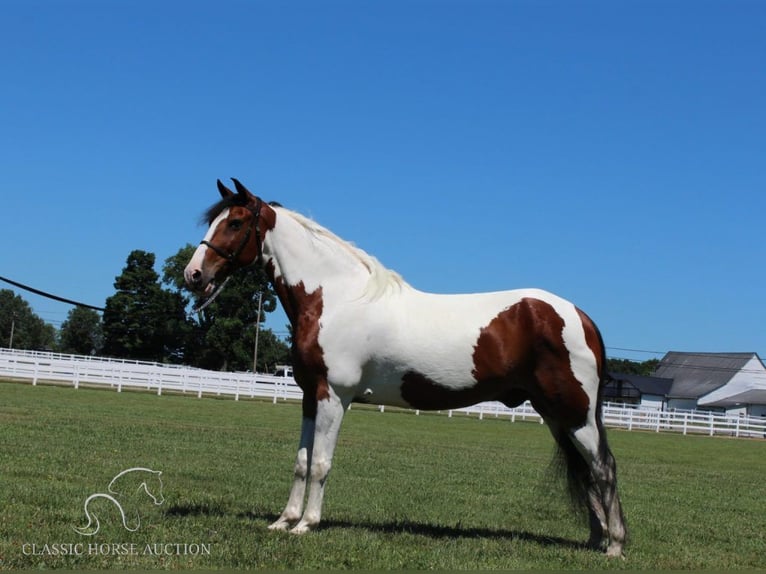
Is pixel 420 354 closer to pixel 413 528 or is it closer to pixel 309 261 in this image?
pixel 309 261

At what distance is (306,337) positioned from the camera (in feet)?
22.7

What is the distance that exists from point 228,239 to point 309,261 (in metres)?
0.75

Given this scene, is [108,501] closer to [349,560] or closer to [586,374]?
[349,560]

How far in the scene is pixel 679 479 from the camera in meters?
15.5

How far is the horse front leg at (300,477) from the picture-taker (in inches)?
271

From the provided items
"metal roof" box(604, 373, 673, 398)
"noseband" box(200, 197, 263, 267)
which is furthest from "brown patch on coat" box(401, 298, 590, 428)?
"metal roof" box(604, 373, 673, 398)

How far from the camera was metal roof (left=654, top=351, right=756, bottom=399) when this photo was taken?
8094cm

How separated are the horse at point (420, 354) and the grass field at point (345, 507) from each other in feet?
1.33

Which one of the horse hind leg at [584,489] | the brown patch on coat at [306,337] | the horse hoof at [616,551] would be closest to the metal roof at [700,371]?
the horse hind leg at [584,489]

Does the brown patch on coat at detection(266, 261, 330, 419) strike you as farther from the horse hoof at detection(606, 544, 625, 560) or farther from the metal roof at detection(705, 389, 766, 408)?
the metal roof at detection(705, 389, 766, 408)

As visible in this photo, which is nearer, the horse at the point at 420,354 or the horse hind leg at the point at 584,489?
the horse at the point at 420,354

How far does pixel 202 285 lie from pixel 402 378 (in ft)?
6.35

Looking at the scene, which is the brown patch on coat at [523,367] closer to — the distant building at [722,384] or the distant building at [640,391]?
the distant building at [722,384]

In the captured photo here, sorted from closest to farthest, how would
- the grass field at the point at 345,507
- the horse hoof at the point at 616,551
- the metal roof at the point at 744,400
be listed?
the grass field at the point at 345,507
the horse hoof at the point at 616,551
the metal roof at the point at 744,400
